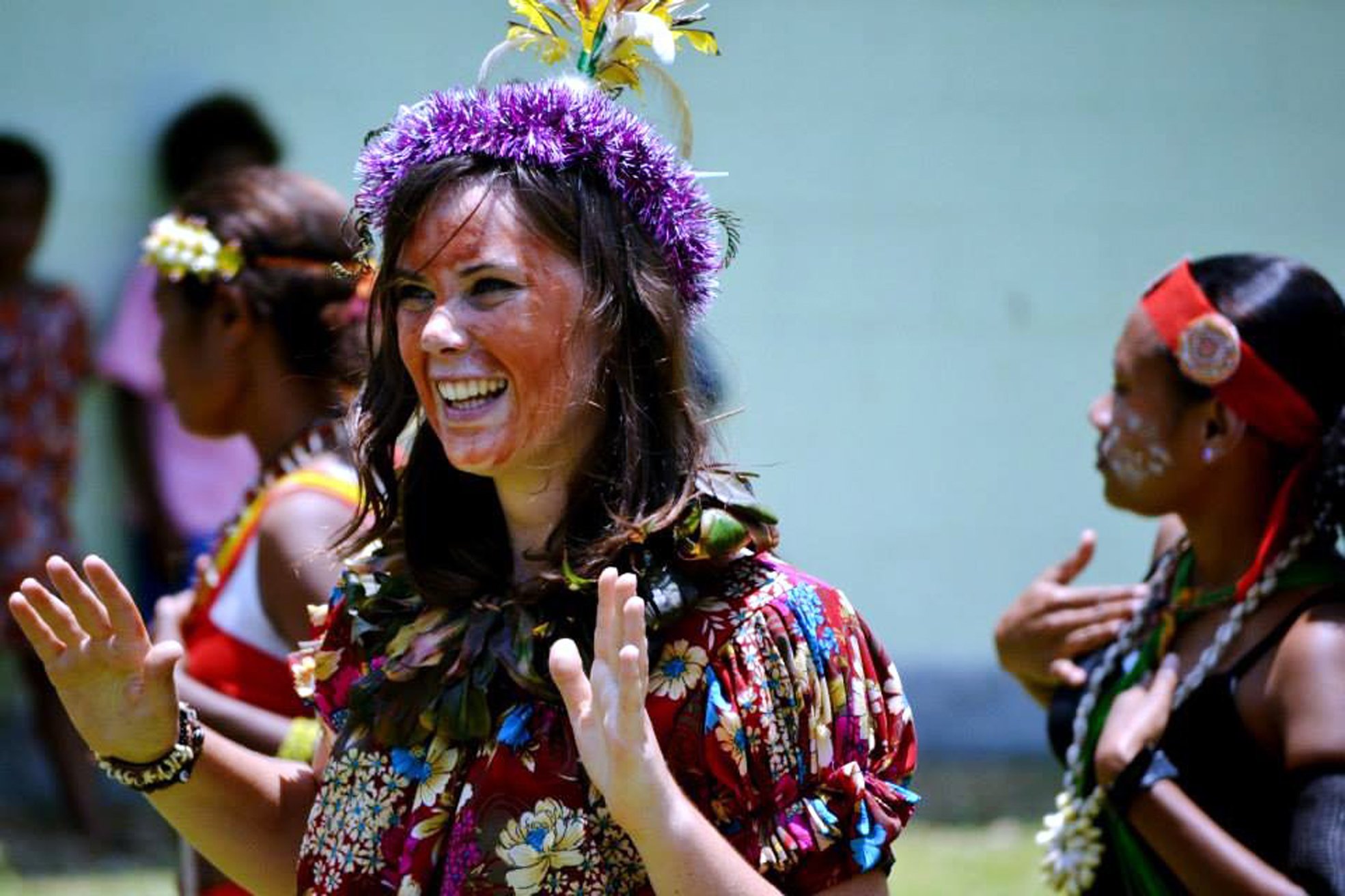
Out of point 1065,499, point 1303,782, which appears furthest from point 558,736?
point 1065,499

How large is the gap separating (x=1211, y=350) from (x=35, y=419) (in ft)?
16.1

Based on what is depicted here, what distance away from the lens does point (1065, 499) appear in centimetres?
809

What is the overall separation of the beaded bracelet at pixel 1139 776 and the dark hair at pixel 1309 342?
1.78 ft

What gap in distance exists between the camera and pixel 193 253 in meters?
4.14

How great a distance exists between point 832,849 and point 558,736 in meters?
0.38

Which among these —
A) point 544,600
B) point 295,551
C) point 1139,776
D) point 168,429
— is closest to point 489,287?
point 544,600

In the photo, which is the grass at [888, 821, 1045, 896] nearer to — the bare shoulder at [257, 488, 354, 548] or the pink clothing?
the pink clothing

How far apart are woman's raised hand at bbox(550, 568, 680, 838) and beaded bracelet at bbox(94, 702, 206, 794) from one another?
715mm

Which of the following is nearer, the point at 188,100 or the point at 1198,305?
the point at 1198,305

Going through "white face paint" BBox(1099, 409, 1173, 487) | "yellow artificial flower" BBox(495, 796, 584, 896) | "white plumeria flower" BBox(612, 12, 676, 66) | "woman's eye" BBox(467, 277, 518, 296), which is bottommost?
"yellow artificial flower" BBox(495, 796, 584, 896)

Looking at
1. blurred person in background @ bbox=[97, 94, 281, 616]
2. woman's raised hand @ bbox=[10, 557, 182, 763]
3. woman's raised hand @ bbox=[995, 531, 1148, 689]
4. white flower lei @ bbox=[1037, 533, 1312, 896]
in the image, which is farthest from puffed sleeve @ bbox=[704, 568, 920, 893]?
blurred person in background @ bbox=[97, 94, 281, 616]

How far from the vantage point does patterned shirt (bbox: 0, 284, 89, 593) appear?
7109 millimetres

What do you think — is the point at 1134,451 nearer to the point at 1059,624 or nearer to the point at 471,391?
the point at 1059,624

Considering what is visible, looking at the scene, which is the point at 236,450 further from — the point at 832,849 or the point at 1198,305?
the point at 832,849
